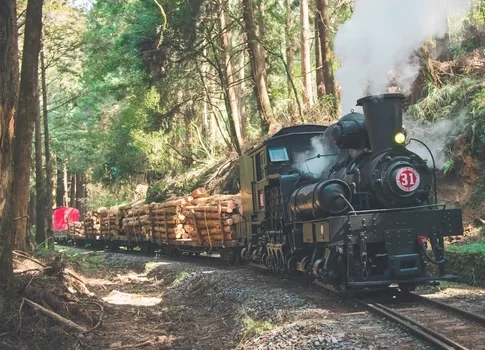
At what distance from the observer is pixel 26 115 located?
14422 millimetres

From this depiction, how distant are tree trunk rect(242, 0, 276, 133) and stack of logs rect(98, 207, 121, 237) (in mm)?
9518

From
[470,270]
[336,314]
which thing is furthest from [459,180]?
[336,314]

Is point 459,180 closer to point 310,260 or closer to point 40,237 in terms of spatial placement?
point 310,260

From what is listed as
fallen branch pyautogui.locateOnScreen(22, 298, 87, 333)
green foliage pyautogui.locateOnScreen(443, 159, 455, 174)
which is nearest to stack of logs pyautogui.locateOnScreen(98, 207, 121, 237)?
green foliage pyautogui.locateOnScreen(443, 159, 455, 174)

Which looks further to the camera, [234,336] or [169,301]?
[169,301]

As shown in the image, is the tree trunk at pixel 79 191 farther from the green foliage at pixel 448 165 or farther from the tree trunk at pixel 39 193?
the green foliage at pixel 448 165

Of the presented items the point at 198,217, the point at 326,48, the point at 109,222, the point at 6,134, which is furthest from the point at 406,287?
the point at 109,222

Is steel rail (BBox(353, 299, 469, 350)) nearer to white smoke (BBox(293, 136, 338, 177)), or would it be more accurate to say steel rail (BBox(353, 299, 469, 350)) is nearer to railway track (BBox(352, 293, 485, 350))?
railway track (BBox(352, 293, 485, 350))

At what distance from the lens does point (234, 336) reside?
8.80 meters

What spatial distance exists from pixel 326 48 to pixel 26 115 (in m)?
10.2

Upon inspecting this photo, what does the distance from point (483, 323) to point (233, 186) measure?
17.1m

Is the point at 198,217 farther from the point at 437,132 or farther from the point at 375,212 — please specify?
the point at 375,212

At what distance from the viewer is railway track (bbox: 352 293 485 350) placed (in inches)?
252

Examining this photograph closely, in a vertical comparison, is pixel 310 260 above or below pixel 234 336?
above
